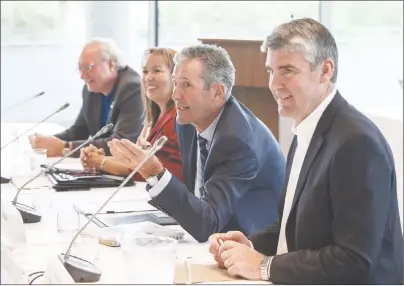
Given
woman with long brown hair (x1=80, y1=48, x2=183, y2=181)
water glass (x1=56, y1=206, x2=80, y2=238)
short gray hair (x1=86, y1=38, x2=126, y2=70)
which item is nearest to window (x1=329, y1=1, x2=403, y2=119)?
short gray hair (x1=86, y1=38, x2=126, y2=70)

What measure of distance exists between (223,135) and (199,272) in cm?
65

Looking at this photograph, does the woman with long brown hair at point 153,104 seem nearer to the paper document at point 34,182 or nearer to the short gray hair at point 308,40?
the paper document at point 34,182

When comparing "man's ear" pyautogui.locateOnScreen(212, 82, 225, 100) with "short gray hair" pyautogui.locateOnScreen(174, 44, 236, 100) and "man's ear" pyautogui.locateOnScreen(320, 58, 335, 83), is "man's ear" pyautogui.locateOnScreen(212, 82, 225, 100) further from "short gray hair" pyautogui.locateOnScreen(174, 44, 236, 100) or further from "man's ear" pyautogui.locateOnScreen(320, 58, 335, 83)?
"man's ear" pyautogui.locateOnScreen(320, 58, 335, 83)

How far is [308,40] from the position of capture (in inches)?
75.0

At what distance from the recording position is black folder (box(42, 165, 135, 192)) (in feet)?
10.3

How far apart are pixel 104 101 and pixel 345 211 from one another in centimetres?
274

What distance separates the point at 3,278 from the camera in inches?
54.7

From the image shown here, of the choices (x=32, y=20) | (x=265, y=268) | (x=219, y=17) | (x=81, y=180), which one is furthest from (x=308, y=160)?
(x=32, y=20)

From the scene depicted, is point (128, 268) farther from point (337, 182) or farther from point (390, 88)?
point (390, 88)

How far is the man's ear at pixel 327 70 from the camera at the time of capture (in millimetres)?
1931

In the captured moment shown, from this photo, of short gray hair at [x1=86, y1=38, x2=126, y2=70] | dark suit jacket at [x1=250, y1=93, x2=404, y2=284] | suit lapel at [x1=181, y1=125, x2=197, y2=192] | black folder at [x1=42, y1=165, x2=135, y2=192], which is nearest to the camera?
dark suit jacket at [x1=250, y1=93, x2=404, y2=284]

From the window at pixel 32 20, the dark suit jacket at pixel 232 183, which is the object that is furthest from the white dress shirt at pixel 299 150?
the window at pixel 32 20

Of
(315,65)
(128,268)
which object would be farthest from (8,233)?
(315,65)

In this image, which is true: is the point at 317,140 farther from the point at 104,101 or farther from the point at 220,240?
the point at 104,101
